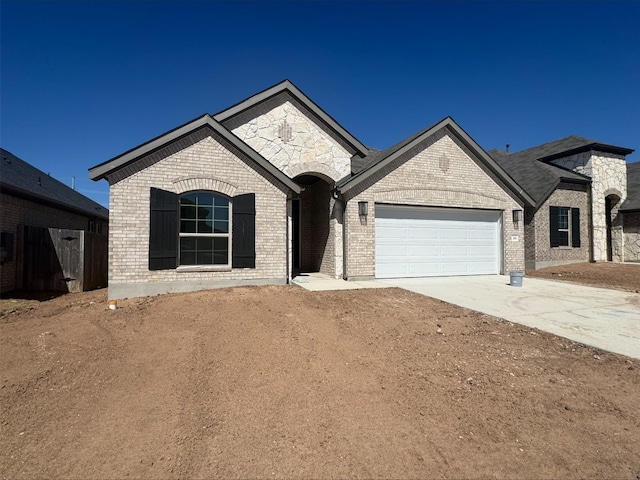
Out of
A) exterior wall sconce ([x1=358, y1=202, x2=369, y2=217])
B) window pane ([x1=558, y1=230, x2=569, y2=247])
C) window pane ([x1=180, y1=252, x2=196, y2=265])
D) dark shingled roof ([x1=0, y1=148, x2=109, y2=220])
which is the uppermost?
dark shingled roof ([x1=0, y1=148, x2=109, y2=220])

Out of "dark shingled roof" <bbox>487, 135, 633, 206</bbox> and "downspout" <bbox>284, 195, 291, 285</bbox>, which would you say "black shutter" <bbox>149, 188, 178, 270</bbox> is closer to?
"downspout" <bbox>284, 195, 291, 285</bbox>

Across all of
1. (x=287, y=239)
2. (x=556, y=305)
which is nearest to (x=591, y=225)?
(x=556, y=305)

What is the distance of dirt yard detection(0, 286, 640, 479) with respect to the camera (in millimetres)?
2670

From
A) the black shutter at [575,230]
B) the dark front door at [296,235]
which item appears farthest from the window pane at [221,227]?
the black shutter at [575,230]

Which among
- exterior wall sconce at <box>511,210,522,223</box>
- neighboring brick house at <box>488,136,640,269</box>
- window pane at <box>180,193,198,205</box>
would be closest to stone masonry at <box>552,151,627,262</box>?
neighboring brick house at <box>488,136,640,269</box>

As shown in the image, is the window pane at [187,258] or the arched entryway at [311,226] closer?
the window pane at [187,258]

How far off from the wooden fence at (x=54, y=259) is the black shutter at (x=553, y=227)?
19489 mm

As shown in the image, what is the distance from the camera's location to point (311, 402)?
11.5ft

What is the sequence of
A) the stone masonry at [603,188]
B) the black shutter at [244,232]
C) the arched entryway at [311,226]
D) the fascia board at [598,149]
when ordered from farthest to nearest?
the fascia board at [598,149] < the stone masonry at [603,188] < the arched entryway at [311,226] < the black shutter at [244,232]

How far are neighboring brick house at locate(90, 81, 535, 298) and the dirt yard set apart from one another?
3.06m

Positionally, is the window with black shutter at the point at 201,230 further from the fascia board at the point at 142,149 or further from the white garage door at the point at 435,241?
the white garage door at the point at 435,241

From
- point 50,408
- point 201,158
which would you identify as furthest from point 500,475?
point 201,158

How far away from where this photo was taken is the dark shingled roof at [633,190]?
1748cm

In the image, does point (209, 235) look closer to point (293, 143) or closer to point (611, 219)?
point (293, 143)
